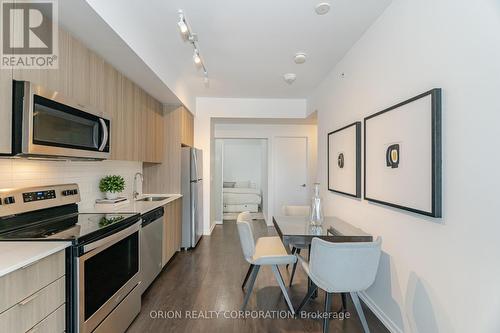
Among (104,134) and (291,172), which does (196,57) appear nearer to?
(104,134)

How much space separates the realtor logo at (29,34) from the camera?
1472 mm

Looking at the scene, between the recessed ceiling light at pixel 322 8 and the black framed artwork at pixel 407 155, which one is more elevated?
the recessed ceiling light at pixel 322 8

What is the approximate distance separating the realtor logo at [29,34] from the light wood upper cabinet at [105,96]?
47mm

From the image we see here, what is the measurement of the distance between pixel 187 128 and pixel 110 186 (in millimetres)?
1806

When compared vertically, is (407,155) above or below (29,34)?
below

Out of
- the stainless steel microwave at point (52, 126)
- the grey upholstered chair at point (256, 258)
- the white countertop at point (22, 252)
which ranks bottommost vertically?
the grey upholstered chair at point (256, 258)

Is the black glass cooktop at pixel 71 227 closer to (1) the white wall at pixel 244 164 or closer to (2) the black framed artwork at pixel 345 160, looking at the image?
(2) the black framed artwork at pixel 345 160

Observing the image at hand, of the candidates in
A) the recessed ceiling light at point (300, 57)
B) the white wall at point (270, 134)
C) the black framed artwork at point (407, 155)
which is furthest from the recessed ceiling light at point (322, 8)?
the white wall at point (270, 134)

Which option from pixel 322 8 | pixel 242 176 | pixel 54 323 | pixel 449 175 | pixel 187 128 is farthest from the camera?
pixel 242 176

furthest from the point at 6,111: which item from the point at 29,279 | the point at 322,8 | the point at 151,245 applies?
the point at 322,8

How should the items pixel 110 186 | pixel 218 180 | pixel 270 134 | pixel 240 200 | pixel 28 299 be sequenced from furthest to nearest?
1. pixel 240 200
2. pixel 218 180
3. pixel 270 134
4. pixel 110 186
5. pixel 28 299

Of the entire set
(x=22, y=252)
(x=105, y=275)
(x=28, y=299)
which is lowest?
(x=105, y=275)

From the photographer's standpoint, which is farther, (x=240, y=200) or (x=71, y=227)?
(x=240, y=200)

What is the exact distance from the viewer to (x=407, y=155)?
1.87 meters
